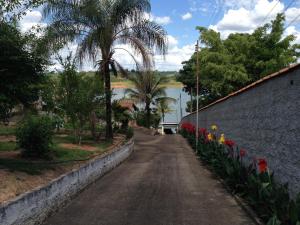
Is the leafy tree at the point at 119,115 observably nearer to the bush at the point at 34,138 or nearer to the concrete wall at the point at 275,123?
the concrete wall at the point at 275,123

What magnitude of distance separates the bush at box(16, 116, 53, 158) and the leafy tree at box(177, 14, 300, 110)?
2464 centimetres

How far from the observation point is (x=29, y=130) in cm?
1362

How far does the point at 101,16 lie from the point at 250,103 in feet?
36.3

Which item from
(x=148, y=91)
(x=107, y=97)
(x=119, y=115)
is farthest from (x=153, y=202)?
(x=148, y=91)

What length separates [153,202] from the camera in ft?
37.5

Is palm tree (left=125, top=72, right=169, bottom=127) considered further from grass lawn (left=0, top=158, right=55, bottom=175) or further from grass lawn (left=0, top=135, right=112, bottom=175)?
grass lawn (left=0, top=158, right=55, bottom=175)

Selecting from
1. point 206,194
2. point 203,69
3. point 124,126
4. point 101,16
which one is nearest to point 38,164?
point 206,194

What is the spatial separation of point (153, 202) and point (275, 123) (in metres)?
3.33

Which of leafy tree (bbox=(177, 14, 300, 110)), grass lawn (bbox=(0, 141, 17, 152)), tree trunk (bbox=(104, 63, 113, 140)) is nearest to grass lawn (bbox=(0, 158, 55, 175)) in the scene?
grass lawn (bbox=(0, 141, 17, 152))

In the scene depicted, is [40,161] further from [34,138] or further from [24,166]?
[24,166]

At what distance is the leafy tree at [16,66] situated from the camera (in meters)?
10.6

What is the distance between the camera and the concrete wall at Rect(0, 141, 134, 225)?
25.6 ft

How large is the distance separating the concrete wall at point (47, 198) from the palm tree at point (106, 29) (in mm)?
8617

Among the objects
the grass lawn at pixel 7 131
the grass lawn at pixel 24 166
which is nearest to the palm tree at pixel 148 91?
the grass lawn at pixel 7 131
